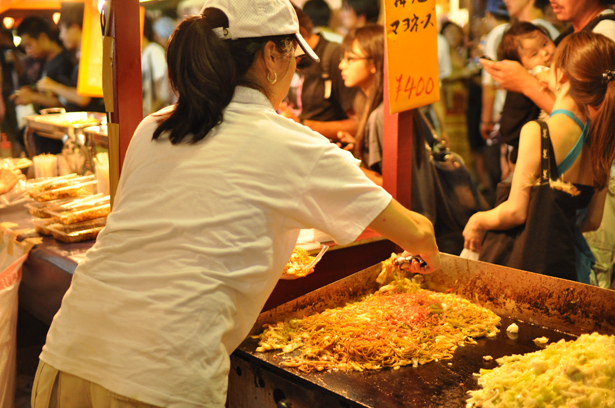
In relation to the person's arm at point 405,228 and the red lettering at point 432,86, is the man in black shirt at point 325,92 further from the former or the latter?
the person's arm at point 405,228

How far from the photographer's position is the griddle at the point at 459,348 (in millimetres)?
1490

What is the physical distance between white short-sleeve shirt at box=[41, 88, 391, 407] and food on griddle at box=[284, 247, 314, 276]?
1.64 ft

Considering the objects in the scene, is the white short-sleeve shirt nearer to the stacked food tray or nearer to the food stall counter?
the food stall counter

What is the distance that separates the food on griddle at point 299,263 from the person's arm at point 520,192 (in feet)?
4.74

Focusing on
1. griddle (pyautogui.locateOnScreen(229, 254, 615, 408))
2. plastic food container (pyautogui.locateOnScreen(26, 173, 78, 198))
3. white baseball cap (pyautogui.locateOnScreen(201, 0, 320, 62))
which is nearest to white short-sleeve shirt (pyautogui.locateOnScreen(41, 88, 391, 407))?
white baseball cap (pyautogui.locateOnScreen(201, 0, 320, 62))

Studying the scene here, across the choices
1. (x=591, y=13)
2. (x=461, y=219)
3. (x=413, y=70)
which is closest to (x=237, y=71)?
(x=413, y=70)

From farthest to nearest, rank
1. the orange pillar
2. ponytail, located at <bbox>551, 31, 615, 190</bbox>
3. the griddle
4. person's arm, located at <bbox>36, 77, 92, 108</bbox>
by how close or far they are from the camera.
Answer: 1. person's arm, located at <bbox>36, 77, 92, 108</bbox>
2. ponytail, located at <bbox>551, 31, 615, 190</bbox>
3. the orange pillar
4. the griddle

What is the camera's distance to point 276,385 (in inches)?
63.9

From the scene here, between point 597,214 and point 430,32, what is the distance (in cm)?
126

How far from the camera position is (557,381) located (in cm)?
138

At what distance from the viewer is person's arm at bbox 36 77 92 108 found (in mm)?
5984

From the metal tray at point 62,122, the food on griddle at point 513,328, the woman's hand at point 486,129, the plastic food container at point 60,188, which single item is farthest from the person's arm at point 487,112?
the metal tray at point 62,122

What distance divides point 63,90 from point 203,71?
18.1ft

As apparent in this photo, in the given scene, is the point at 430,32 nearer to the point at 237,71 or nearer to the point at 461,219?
the point at 237,71
